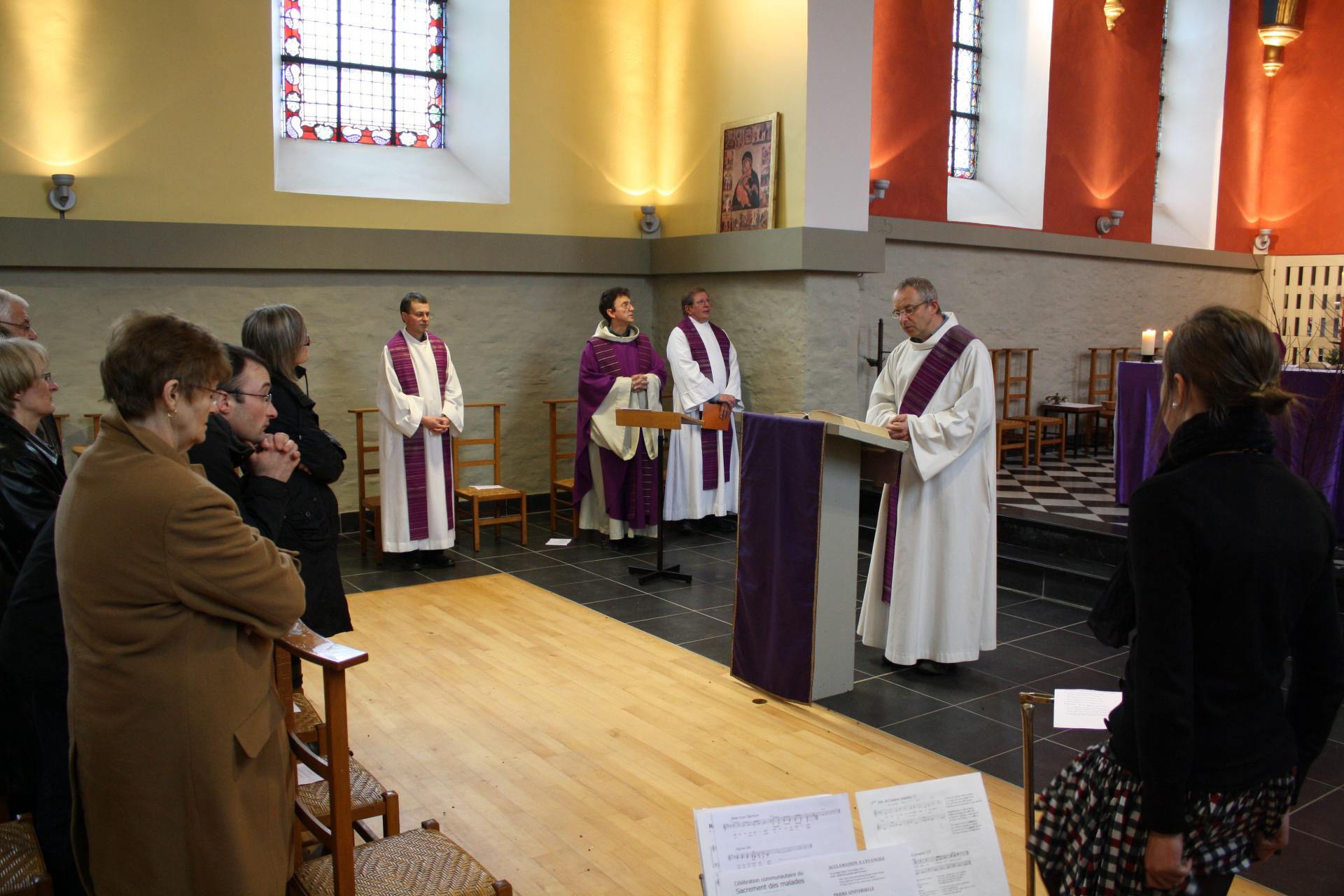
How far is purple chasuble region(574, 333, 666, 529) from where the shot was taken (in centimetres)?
727

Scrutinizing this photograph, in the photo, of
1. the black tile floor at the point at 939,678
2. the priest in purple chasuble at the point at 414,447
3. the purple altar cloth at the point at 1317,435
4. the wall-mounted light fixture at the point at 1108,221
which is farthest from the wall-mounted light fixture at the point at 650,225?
the wall-mounted light fixture at the point at 1108,221

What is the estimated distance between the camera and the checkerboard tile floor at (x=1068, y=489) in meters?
7.08

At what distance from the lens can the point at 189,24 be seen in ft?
22.2

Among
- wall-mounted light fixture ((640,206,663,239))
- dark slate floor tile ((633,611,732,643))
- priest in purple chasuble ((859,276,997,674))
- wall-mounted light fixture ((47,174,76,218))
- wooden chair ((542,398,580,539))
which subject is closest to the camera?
priest in purple chasuble ((859,276,997,674))

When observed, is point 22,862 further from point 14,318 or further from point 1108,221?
point 1108,221

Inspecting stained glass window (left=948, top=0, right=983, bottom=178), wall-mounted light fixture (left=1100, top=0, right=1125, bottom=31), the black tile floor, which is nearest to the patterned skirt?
the black tile floor

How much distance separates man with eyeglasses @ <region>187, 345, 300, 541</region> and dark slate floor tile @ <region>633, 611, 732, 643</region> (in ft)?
9.68

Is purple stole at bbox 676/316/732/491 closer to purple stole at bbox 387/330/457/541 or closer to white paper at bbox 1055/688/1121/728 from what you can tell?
purple stole at bbox 387/330/457/541

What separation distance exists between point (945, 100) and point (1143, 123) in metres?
3.22

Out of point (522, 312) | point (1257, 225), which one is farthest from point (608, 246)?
point (1257, 225)

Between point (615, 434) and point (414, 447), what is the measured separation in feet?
4.38

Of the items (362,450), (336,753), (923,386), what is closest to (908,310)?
(923,386)

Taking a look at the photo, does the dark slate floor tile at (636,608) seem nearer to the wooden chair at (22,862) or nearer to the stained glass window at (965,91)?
the wooden chair at (22,862)

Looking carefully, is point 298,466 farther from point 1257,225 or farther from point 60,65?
point 1257,225
